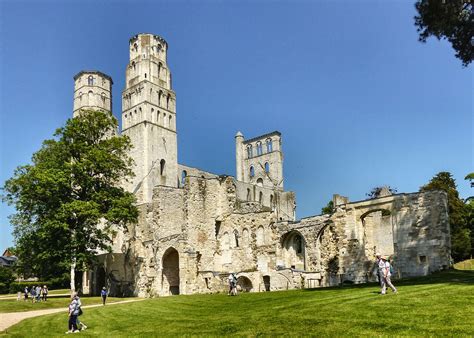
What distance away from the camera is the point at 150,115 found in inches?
2515

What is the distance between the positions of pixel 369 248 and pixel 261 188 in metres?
40.0

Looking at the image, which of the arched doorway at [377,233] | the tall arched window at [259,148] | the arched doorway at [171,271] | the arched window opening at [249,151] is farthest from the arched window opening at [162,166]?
the arched doorway at [377,233]

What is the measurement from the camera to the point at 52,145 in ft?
108

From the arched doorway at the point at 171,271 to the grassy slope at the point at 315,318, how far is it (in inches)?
695

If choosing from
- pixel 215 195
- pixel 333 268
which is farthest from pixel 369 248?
pixel 215 195

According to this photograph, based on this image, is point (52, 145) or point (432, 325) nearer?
point (432, 325)

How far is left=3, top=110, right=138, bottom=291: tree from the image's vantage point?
30297mm

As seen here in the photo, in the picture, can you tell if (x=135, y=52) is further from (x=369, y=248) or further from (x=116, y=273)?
(x=369, y=248)

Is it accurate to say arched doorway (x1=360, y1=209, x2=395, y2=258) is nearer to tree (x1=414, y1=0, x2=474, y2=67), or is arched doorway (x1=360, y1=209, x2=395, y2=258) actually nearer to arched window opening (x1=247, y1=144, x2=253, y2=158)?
tree (x1=414, y1=0, x2=474, y2=67)

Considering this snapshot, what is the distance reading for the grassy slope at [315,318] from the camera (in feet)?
34.8

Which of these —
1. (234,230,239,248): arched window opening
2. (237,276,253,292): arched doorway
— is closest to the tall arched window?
(234,230,239,248): arched window opening

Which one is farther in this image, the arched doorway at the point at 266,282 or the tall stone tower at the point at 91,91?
the tall stone tower at the point at 91,91

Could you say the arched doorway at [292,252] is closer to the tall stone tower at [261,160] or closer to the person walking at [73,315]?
the person walking at [73,315]

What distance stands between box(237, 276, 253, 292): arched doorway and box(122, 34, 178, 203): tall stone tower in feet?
91.0
